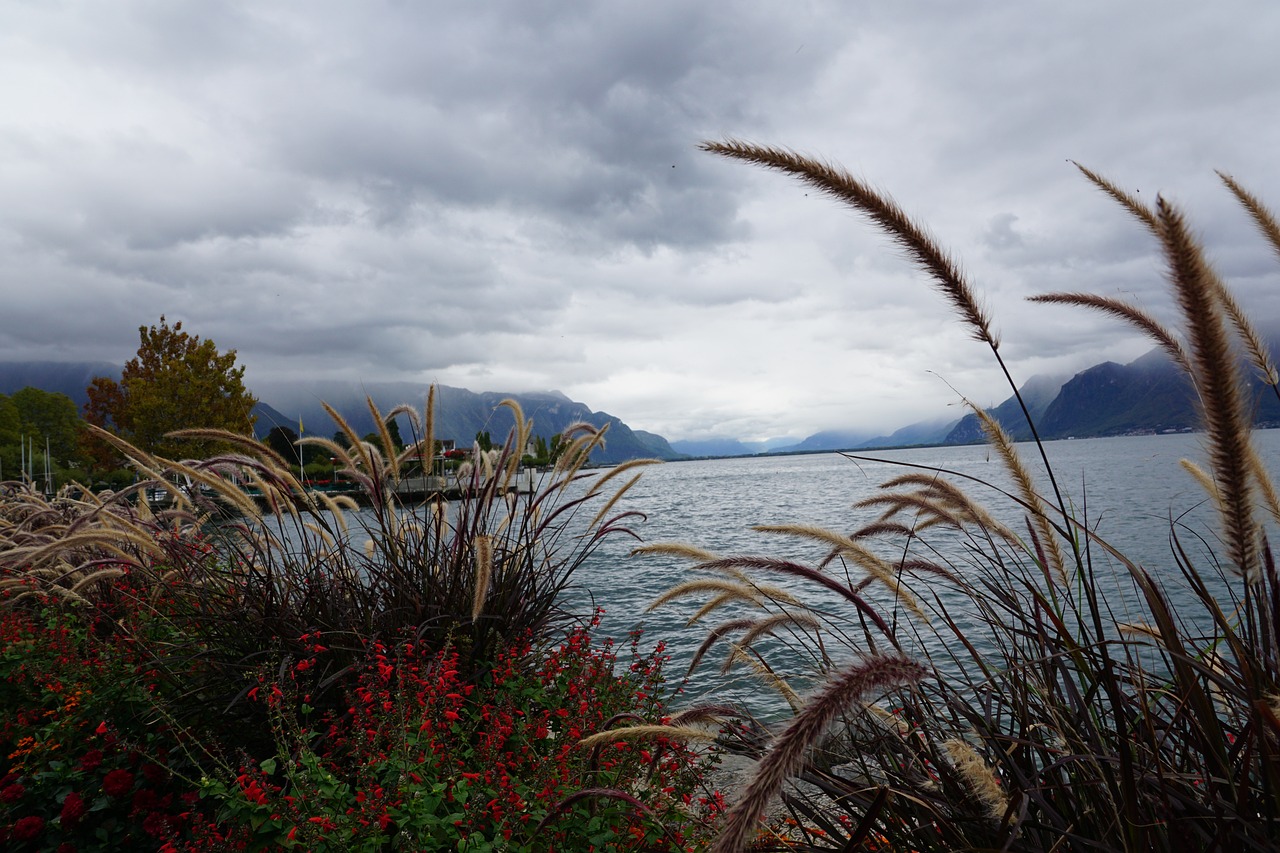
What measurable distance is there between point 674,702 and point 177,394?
33696 millimetres

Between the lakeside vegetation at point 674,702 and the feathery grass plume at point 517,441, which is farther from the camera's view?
the feathery grass plume at point 517,441

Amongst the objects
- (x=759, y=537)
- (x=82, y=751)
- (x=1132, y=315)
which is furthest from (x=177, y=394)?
(x=1132, y=315)

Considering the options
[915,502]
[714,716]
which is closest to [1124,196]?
[915,502]

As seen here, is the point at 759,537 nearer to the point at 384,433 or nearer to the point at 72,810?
the point at 384,433

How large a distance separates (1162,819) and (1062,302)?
163 cm

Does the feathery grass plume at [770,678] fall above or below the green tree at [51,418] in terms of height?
below

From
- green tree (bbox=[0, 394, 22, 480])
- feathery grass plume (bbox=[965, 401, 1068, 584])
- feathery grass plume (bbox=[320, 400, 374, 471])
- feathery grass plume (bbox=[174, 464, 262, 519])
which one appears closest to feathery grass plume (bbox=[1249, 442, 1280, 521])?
feathery grass plume (bbox=[965, 401, 1068, 584])

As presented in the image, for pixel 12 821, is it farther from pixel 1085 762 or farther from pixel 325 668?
pixel 1085 762

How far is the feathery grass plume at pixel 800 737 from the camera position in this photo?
43.2 inches

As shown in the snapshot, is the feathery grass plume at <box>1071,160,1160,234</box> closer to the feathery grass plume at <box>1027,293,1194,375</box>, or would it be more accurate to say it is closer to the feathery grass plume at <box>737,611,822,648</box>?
the feathery grass plume at <box>1027,293,1194,375</box>

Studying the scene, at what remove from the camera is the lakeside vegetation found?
67.8 inches

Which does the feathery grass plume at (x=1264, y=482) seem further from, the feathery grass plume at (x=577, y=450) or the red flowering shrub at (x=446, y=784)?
the feathery grass plume at (x=577, y=450)

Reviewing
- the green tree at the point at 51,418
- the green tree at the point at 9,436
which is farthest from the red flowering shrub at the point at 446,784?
the green tree at the point at 51,418

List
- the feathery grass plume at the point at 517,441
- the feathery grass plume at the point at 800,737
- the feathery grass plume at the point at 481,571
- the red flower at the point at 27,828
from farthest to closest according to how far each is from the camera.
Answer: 1. the feathery grass plume at the point at 517,441
2. the feathery grass plume at the point at 481,571
3. the red flower at the point at 27,828
4. the feathery grass plume at the point at 800,737
